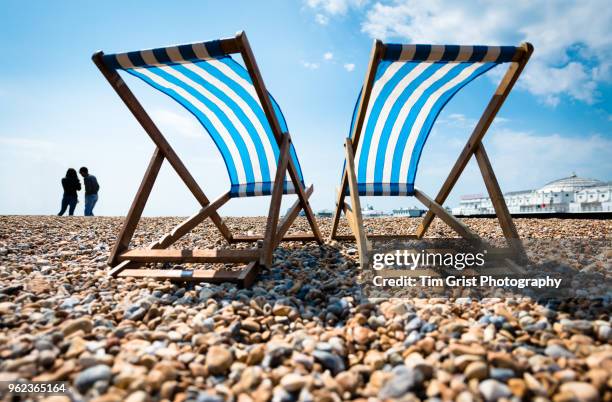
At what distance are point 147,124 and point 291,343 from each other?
224cm

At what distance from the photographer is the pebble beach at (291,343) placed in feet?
3.67

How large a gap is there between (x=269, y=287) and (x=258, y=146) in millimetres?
1816

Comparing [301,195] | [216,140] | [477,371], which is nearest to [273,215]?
[301,195]

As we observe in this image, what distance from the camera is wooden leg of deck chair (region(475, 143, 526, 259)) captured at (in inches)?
104

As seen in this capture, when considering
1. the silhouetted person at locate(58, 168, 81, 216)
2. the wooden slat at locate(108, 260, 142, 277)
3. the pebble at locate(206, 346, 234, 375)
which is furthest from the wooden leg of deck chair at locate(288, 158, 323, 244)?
the silhouetted person at locate(58, 168, 81, 216)

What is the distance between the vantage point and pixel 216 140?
11.6 ft

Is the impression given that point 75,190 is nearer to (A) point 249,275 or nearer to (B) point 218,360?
(A) point 249,275

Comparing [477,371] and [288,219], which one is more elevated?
[288,219]

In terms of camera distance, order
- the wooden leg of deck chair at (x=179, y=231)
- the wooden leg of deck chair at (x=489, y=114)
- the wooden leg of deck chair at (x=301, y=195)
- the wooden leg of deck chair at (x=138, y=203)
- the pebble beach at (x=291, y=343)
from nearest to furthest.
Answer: the pebble beach at (x=291, y=343)
the wooden leg of deck chair at (x=489, y=114)
the wooden leg of deck chair at (x=179, y=231)
the wooden leg of deck chair at (x=138, y=203)
the wooden leg of deck chair at (x=301, y=195)

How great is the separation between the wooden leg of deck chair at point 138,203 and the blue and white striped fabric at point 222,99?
631 millimetres

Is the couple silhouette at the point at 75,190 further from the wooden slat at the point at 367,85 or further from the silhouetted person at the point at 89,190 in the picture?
the wooden slat at the point at 367,85

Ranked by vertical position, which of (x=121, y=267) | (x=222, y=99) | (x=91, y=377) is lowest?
(x=91, y=377)

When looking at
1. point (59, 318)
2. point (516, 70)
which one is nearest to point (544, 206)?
point (516, 70)

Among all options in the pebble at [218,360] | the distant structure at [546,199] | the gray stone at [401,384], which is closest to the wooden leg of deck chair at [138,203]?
the pebble at [218,360]
